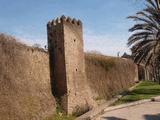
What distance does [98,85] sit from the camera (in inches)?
1039

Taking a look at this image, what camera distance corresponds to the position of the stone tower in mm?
19219

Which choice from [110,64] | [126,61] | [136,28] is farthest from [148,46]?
[126,61]

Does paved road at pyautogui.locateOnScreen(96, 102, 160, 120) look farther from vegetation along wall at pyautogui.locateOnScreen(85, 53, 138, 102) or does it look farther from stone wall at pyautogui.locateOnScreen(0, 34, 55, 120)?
vegetation along wall at pyautogui.locateOnScreen(85, 53, 138, 102)

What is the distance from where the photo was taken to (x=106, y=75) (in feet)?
95.5

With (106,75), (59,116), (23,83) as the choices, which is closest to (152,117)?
(59,116)

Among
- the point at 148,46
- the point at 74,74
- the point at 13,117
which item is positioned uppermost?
the point at 148,46

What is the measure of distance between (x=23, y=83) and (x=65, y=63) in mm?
3768

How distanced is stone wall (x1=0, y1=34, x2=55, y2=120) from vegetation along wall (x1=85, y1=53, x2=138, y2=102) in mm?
6824

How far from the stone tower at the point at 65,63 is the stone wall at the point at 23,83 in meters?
0.67

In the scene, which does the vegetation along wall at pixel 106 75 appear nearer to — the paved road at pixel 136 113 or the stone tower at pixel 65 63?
the stone tower at pixel 65 63

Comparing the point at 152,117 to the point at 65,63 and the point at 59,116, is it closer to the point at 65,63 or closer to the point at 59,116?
the point at 59,116

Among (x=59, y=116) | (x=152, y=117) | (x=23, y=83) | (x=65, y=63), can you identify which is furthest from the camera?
(x=65, y=63)

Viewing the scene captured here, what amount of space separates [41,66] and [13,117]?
4331 mm

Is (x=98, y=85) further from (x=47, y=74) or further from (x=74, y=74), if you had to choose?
(x=47, y=74)
